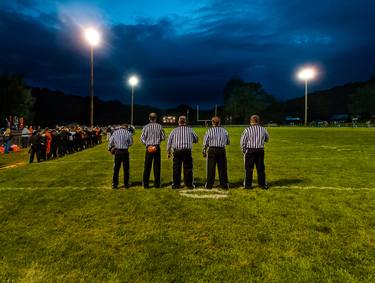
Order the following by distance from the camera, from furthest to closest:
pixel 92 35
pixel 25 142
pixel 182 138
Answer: pixel 92 35
pixel 25 142
pixel 182 138

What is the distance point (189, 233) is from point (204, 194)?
288 cm

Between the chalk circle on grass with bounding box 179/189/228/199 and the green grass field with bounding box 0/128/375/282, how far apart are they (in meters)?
0.02

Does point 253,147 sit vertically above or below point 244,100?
below

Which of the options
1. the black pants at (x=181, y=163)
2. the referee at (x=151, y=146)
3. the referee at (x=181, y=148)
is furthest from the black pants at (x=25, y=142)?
the black pants at (x=181, y=163)

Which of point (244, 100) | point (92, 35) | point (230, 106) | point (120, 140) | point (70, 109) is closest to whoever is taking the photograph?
point (120, 140)

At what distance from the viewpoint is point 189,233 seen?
5.63m

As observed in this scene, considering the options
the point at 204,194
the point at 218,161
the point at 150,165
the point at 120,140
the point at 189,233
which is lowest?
the point at 189,233

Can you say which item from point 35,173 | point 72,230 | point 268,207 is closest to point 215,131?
point 268,207

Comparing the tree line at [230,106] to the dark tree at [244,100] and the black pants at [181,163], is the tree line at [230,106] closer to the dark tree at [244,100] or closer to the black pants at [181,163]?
the dark tree at [244,100]

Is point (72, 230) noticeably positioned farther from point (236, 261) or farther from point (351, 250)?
point (351, 250)

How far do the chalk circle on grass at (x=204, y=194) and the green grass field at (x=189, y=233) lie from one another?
23 mm

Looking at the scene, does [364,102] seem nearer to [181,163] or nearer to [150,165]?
[181,163]

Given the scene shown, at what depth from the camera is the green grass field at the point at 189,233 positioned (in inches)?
169

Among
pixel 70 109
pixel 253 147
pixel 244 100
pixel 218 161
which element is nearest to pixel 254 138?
pixel 253 147
